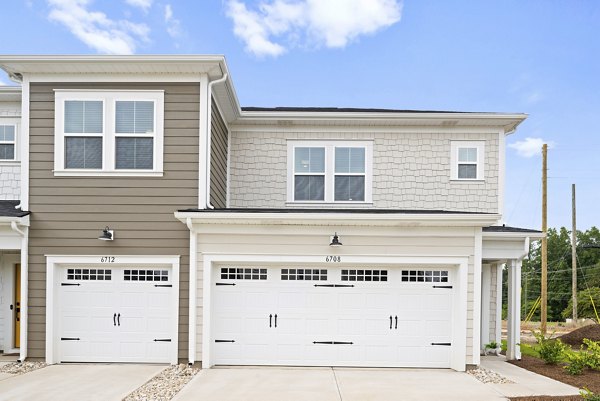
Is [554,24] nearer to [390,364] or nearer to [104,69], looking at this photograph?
[390,364]

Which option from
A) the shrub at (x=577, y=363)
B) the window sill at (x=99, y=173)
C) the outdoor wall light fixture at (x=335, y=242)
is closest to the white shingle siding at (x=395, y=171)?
the window sill at (x=99, y=173)

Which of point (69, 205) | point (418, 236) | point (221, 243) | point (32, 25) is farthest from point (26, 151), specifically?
point (32, 25)

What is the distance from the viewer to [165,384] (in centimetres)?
715

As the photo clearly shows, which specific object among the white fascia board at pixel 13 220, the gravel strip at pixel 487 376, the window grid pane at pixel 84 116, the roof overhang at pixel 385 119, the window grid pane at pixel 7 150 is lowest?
the gravel strip at pixel 487 376

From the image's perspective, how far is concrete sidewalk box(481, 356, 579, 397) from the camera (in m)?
6.93

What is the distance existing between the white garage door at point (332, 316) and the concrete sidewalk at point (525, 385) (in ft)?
3.83

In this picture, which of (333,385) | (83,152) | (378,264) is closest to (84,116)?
(83,152)

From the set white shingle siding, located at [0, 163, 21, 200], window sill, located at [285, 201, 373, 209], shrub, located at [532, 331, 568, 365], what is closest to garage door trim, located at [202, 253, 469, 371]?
shrub, located at [532, 331, 568, 365]

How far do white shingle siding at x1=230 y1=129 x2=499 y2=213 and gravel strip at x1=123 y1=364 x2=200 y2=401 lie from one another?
4320 mm

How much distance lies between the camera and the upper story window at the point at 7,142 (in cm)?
1065

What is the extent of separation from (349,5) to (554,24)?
8.37 metres

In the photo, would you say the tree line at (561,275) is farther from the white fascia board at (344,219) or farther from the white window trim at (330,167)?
the white fascia board at (344,219)

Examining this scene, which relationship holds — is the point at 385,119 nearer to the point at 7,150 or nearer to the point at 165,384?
the point at 165,384

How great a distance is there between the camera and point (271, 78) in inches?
862
